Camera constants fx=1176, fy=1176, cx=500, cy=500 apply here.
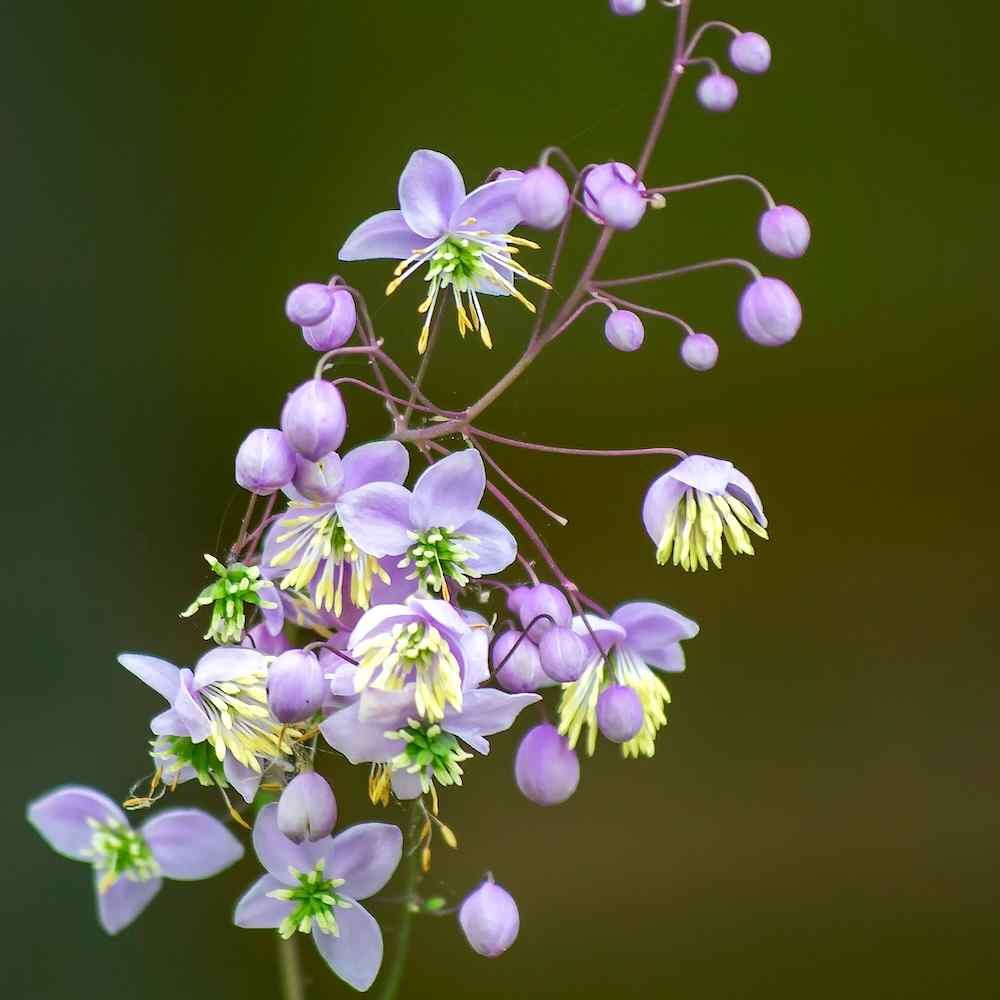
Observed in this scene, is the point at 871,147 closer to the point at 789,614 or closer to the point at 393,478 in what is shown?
the point at 789,614

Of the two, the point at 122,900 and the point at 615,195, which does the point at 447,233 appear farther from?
the point at 122,900

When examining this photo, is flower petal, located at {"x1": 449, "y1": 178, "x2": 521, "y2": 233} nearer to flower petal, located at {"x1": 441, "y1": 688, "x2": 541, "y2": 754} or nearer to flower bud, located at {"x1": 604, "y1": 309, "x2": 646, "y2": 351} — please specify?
flower bud, located at {"x1": 604, "y1": 309, "x2": 646, "y2": 351}

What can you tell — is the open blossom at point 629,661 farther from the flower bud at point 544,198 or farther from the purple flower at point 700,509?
the flower bud at point 544,198

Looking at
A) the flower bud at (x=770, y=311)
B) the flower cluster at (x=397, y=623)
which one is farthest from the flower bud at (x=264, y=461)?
the flower bud at (x=770, y=311)

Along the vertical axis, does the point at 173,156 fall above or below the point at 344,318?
above

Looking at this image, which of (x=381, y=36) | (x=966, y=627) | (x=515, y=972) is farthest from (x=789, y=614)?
(x=381, y=36)

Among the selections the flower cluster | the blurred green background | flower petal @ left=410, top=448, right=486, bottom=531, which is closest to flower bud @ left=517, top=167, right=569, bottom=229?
the flower cluster

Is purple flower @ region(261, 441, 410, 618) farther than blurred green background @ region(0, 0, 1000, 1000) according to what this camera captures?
No
